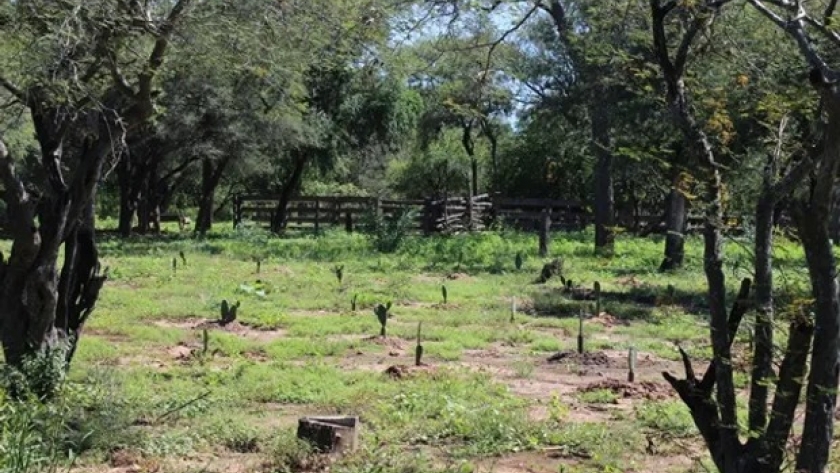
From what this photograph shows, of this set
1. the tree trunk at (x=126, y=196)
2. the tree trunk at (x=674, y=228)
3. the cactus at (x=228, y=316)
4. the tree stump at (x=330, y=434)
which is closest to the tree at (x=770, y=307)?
the tree stump at (x=330, y=434)

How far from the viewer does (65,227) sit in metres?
7.09

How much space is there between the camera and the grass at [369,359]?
6242mm

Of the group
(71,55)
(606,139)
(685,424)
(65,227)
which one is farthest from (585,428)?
(606,139)

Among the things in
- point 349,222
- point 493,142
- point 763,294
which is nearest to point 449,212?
point 349,222

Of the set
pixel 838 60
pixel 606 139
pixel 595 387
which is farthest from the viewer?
pixel 606 139

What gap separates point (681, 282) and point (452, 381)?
31.4 ft

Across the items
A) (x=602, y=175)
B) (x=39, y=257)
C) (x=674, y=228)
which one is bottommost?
(x=39, y=257)

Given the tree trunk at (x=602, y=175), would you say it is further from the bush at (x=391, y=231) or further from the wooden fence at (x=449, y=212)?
the wooden fence at (x=449, y=212)

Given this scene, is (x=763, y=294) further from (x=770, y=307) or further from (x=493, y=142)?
(x=493, y=142)

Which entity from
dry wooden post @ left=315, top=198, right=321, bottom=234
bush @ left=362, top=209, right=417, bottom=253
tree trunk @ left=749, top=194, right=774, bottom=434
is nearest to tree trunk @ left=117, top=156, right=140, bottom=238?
dry wooden post @ left=315, top=198, right=321, bottom=234

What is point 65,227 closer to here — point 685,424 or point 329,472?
point 329,472

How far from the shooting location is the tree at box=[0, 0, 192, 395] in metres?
6.74

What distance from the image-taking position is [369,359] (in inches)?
385

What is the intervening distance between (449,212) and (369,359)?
70.0ft
